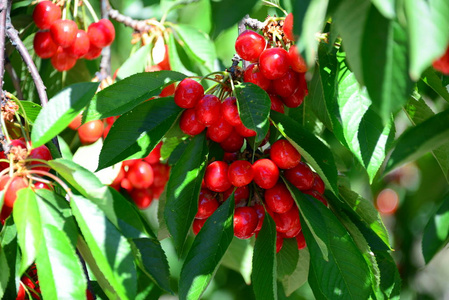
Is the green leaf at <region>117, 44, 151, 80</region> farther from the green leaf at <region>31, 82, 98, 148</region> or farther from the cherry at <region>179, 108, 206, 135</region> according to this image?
the green leaf at <region>31, 82, 98, 148</region>

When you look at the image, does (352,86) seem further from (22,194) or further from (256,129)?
(22,194)

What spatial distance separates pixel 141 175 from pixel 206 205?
0.51 metres

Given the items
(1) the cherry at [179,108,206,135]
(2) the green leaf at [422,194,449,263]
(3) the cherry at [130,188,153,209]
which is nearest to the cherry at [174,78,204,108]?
(1) the cherry at [179,108,206,135]

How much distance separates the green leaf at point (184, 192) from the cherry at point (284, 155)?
131 millimetres

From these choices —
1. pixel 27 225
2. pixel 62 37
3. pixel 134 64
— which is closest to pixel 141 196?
pixel 134 64

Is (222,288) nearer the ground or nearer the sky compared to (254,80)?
nearer the ground

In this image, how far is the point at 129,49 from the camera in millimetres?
2010

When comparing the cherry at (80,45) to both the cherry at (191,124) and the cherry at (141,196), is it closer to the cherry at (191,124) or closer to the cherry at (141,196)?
the cherry at (141,196)

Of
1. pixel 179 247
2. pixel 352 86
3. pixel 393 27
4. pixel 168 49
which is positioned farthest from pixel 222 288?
pixel 393 27

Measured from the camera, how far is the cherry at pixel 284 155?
965 millimetres

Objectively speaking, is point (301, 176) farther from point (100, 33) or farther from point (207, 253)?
point (100, 33)

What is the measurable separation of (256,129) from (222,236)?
7.7 inches

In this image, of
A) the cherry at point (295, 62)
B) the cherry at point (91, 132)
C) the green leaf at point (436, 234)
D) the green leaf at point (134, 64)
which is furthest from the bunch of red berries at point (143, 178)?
the green leaf at point (436, 234)

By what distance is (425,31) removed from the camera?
45 centimetres
